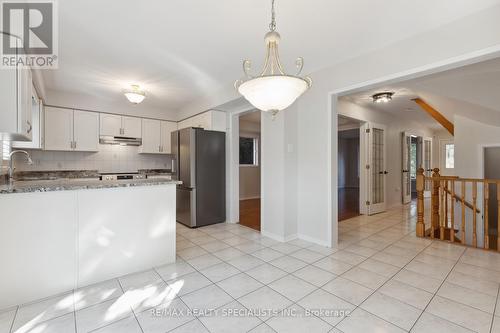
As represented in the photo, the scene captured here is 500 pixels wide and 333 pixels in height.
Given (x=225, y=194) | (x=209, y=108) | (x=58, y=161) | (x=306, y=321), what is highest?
(x=209, y=108)

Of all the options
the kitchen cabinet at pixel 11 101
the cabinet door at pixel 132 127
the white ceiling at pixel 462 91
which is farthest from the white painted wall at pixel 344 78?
the cabinet door at pixel 132 127

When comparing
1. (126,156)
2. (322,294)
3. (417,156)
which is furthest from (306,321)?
(417,156)

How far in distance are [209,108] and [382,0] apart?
10.3ft

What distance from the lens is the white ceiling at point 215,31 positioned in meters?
1.91

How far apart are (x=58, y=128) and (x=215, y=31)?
379 centimetres

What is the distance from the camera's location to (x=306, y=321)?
1.60 m

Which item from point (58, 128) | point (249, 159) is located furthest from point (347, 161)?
point (58, 128)

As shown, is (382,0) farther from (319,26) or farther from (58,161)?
(58,161)

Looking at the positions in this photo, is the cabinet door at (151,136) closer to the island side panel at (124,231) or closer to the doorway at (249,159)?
the doorway at (249,159)

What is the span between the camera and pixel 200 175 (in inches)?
159

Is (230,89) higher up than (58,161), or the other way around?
(230,89)

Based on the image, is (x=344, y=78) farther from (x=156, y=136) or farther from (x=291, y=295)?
(x=156, y=136)

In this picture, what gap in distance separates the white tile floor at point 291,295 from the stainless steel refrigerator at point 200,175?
3.68ft

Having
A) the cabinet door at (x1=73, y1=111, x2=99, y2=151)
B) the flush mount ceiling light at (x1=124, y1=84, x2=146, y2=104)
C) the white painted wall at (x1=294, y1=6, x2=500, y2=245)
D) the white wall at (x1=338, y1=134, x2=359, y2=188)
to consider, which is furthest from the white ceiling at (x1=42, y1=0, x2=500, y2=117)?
the white wall at (x1=338, y1=134, x2=359, y2=188)
